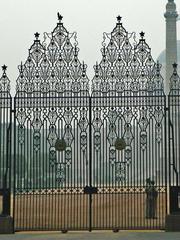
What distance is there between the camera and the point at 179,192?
11.7 meters

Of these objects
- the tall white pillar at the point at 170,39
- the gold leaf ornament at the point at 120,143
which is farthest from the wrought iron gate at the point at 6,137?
the tall white pillar at the point at 170,39

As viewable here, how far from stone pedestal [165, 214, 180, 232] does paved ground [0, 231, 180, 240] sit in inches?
16.1

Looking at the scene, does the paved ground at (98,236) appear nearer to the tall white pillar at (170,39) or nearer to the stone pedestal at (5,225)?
the stone pedestal at (5,225)

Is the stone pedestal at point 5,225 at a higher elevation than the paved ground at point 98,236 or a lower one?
higher

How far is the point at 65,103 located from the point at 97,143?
141 cm

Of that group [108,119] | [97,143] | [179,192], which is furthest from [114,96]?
[179,192]

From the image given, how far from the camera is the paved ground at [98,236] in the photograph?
1052cm

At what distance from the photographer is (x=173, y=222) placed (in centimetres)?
1141

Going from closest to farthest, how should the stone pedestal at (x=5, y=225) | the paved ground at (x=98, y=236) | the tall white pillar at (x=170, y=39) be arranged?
the paved ground at (x=98, y=236), the stone pedestal at (x=5, y=225), the tall white pillar at (x=170, y=39)

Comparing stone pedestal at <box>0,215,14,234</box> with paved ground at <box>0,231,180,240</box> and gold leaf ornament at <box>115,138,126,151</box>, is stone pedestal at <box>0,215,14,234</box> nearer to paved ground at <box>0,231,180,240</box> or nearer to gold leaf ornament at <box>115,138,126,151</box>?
paved ground at <box>0,231,180,240</box>

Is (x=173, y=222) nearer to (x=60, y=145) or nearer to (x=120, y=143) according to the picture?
(x=120, y=143)

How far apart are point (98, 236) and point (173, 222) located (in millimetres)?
2066

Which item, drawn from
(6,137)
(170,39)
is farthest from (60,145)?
(170,39)

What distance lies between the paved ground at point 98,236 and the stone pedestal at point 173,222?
41 cm
